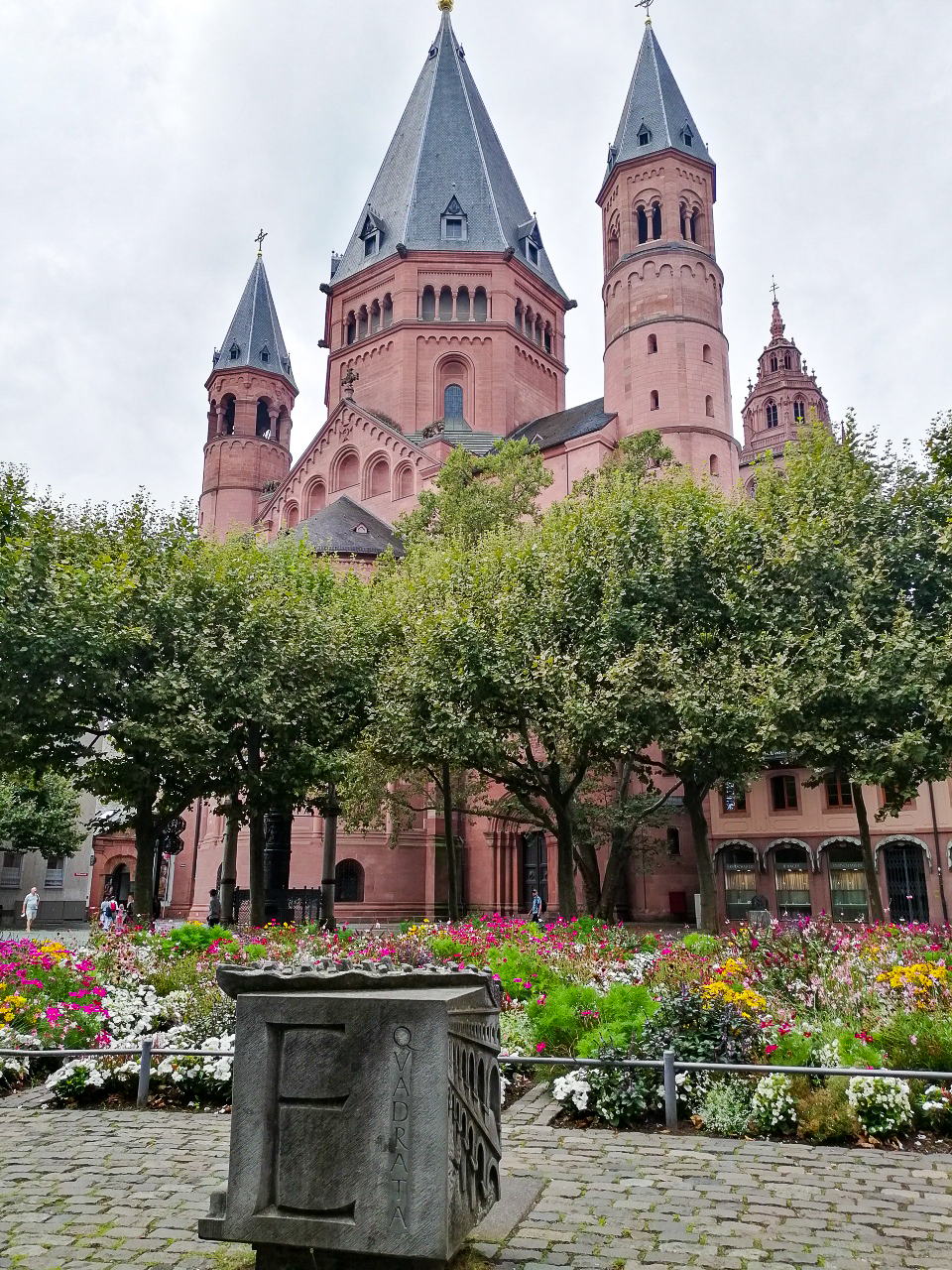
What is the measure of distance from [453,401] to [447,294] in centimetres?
609

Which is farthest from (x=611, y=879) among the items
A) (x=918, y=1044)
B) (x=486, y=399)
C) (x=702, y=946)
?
(x=486, y=399)

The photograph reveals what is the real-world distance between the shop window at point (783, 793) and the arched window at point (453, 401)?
24992 mm

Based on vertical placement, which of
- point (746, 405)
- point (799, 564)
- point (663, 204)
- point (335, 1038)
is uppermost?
point (746, 405)

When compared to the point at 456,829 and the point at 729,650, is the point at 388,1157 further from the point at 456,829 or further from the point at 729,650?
the point at 456,829

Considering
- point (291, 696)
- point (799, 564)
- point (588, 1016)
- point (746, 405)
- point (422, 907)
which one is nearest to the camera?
point (588, 1016)

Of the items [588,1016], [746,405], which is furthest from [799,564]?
[746,405]

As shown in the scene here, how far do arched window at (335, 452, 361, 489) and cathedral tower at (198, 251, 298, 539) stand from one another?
9680 millimetres

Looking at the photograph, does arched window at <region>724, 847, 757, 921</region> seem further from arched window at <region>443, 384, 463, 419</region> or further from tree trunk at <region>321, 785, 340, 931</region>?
arched window at <region>443, 384, 463, 419</region>

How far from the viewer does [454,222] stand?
54219mm

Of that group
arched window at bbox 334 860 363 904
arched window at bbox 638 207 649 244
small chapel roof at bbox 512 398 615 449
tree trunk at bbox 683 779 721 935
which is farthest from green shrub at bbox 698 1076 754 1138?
arched window at bbox 638 207 649 244

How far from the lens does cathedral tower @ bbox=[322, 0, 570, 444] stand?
51.0m

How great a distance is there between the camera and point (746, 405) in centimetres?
8788

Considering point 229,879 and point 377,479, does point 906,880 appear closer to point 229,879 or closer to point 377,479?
point 229,879

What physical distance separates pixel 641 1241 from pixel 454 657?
18.8 meters
